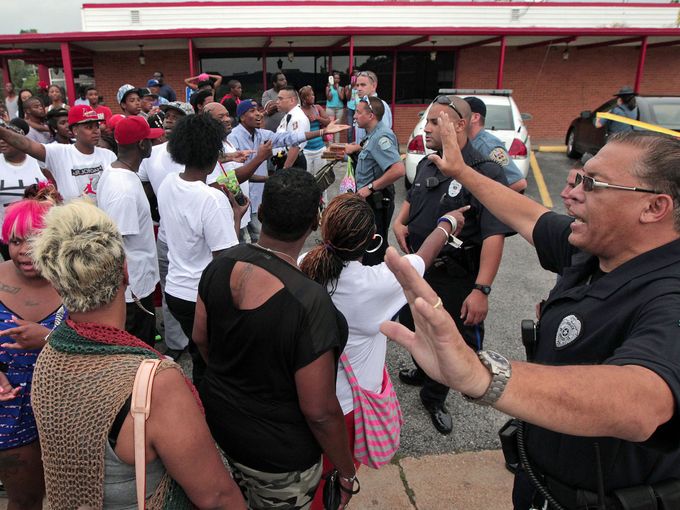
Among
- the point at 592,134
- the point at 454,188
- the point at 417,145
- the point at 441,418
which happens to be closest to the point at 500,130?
the point at 417,145

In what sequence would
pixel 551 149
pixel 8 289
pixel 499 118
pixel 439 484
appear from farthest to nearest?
1. pixel 551 149
2. pixel 499 118
3. pixel 439 484
4. pixel 8 289

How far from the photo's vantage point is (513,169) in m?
4.31

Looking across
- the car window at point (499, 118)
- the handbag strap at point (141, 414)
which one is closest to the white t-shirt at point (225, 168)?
the handbag strap at point (141, 414)

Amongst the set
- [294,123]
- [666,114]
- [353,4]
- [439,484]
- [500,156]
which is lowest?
[439,484]

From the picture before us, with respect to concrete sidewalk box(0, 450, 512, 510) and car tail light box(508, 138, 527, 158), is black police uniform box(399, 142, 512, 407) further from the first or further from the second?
car tail light box(508, 138, 527, 158)

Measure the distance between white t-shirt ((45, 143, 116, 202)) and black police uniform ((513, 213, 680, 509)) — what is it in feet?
12.5

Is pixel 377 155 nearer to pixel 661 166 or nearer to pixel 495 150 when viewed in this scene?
pixel 495 150

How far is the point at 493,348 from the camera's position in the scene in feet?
14.2

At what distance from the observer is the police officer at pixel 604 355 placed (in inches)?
40.9

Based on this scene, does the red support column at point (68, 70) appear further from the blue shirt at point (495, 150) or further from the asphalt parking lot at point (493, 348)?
the blue shirt at point (495, 150)

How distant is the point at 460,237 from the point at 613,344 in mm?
1816

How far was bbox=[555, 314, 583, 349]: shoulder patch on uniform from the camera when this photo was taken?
1.48 m

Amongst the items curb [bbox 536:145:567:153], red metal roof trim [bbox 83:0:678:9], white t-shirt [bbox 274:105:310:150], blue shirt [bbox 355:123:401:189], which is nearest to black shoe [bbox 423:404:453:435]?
blue shirt [bbox 355:123:401:189]

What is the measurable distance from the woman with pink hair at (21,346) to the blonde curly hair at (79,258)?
0.62m
